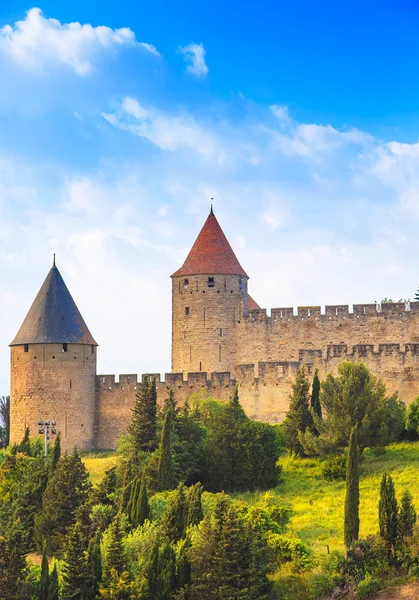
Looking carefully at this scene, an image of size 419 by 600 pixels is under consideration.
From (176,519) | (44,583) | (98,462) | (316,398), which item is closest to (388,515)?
(176,519)

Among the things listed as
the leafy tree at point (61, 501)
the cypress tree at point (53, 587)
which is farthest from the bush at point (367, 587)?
the leafy tree at point (61, 501)

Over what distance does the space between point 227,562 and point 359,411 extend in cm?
1206

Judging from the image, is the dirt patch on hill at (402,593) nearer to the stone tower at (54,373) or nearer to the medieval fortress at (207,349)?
the medieval fortress at (207,349)

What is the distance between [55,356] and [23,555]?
679 inches

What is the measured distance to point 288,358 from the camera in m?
53.1

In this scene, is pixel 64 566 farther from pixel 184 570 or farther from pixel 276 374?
pixel 276 374

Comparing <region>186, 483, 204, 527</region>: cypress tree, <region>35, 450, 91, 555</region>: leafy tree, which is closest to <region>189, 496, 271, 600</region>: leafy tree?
<region>186, 483, 204, 527</region>: cypress tree

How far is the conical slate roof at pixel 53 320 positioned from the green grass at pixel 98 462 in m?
4.81

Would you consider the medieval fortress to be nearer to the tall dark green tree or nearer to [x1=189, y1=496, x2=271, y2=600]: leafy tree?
the tall dark green tree

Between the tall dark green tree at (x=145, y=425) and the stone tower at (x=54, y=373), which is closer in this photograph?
the tall dark green tree at (x=145, y=425)

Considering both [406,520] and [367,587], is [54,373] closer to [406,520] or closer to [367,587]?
[406,520]

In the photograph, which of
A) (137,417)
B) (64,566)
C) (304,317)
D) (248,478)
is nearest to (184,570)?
(64,566)

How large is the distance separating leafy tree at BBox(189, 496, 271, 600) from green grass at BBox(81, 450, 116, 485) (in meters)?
12.0

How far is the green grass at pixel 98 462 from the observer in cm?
4547
